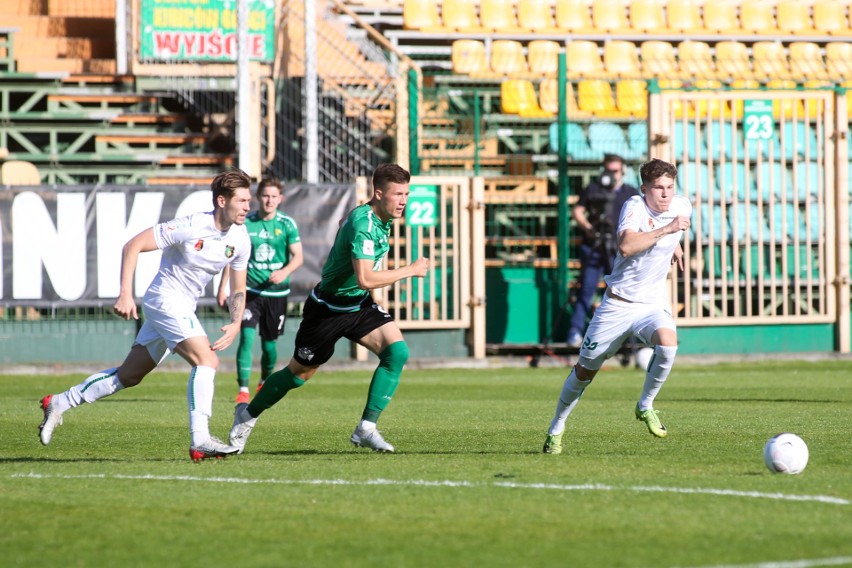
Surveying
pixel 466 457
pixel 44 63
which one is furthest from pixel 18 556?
pixel 44 63

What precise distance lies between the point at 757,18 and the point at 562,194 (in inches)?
349

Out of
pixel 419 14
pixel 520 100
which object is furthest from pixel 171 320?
pixel 419 14

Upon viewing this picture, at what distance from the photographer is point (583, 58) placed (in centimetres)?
2431

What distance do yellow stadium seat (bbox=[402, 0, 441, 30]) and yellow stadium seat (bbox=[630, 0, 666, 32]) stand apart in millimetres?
3943

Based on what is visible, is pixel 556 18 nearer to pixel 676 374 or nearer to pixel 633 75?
pixel 633 75

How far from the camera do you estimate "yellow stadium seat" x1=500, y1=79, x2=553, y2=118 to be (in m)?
22.2

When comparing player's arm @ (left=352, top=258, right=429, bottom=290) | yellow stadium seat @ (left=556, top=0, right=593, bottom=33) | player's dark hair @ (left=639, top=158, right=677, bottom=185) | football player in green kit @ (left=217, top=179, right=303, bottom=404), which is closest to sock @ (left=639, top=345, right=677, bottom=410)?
player's dark hair @ (left=639, top=158, right=677, bottom=185)

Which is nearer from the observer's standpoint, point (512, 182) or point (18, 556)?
point (18, 556)

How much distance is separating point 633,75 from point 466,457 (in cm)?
1607

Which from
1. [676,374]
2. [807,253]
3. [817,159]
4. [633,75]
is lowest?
[676,374]

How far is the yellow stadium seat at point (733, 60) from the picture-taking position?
77.4ft

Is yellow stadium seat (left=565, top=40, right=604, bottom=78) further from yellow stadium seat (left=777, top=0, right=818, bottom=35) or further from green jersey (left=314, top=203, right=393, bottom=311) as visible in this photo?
green jersey (left=314, top=203, right=393, bottom=311)

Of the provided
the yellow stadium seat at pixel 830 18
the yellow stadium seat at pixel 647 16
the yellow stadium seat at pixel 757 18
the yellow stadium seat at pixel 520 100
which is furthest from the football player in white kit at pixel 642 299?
the yellow stadium seat at pixel 830 18

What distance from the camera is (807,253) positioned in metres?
19.6
